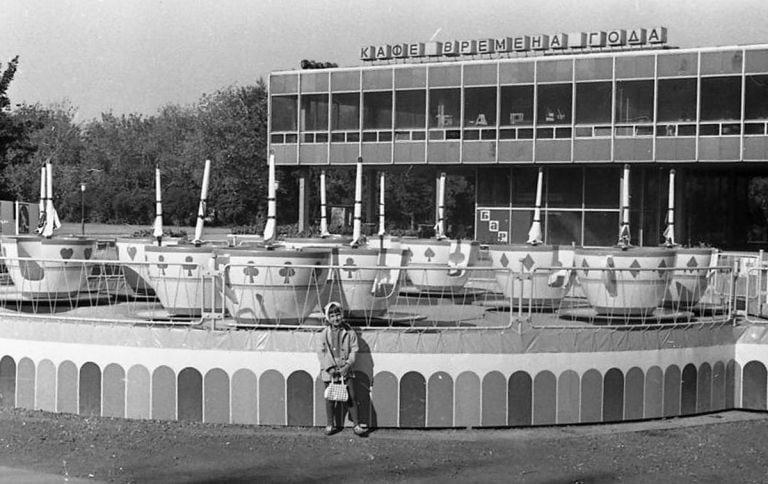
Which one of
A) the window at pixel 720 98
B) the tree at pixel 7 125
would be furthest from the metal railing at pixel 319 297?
the window at pixel 720 98

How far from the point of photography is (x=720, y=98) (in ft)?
157

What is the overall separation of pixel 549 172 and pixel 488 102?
4.77 metres

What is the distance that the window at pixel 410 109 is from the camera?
54875 mm

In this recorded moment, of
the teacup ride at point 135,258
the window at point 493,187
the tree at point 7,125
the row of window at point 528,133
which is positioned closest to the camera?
the teacup ride at point 135,258

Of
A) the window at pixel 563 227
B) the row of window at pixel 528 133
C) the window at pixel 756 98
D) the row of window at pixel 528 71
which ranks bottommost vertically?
the window at pixel 563 227

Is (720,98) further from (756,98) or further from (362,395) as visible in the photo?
(362,395)

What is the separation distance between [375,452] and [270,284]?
2.71 metres

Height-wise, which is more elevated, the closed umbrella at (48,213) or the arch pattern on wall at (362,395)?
the closed umbrella at (48,213)

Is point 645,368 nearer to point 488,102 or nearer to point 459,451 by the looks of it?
point 459,451

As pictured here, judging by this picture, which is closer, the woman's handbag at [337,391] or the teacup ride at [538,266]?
the woman's handbag at [337,391]

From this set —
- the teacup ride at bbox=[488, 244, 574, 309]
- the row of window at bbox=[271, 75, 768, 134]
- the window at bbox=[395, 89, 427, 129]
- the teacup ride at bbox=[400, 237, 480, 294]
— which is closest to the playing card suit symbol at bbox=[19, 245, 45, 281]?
the teacup ride at bbox=[400, 237, 480, 294]

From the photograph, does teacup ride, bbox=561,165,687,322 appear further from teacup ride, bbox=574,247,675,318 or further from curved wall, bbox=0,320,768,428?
curved wall, bbox=0,320,768,428

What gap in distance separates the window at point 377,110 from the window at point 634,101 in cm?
1239

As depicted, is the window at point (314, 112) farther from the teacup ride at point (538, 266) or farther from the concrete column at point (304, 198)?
the teacup ride at point (538, 266)
